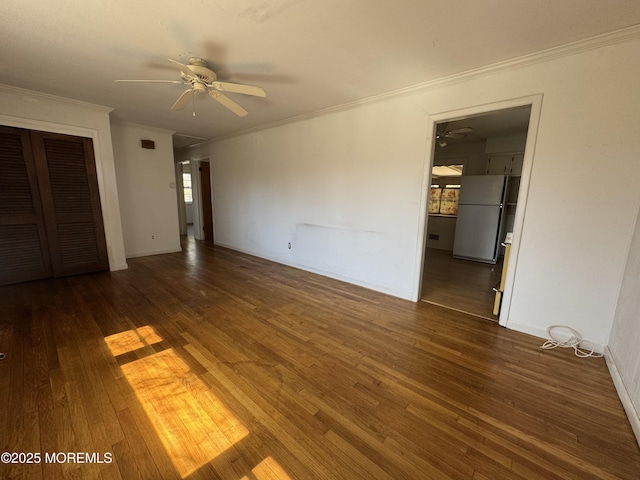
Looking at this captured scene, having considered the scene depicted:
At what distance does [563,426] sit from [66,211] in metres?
5.85

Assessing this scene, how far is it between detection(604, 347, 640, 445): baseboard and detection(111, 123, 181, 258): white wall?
6.55 metres

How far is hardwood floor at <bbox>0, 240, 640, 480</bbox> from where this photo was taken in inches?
49.0

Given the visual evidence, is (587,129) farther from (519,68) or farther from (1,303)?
(1,303)

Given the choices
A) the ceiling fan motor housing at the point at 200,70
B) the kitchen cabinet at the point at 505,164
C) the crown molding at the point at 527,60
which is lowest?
the kitchen cabinet at the point at 505,164

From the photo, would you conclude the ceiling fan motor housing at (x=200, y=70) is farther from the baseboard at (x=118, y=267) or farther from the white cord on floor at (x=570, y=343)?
the white cord on floor at (x=570, y=343)

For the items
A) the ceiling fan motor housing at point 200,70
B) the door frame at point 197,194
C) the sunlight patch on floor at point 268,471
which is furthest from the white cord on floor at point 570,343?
the door frame at point 197,194

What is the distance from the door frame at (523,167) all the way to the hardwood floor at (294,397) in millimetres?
501

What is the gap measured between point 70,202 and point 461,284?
598cm

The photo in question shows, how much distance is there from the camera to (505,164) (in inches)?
201

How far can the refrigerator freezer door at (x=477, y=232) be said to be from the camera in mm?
4996

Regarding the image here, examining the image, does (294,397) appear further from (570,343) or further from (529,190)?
(529,190)

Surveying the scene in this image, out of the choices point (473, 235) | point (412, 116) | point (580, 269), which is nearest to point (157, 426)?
point (580, 269)

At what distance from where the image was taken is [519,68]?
89.7 inches

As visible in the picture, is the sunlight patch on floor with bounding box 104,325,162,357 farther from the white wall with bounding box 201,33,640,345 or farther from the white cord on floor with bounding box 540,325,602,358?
the white cord on floor with bounding box 540,325,602,358
